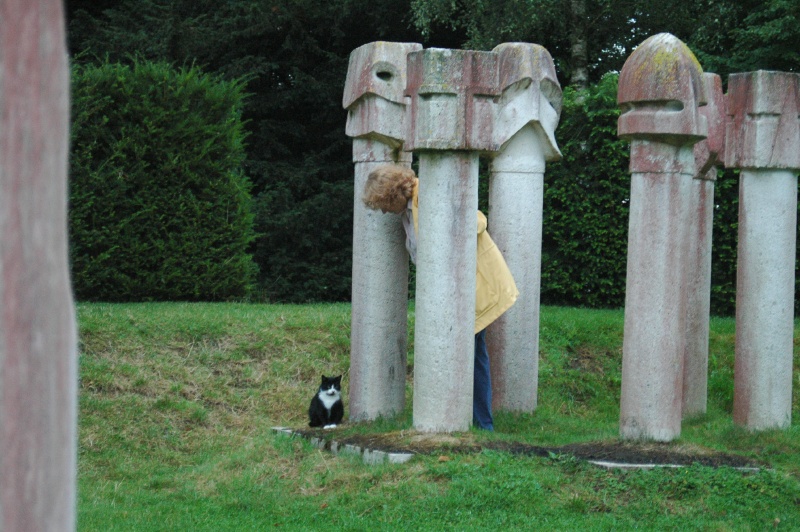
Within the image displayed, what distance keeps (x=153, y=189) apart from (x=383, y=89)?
6.18 m

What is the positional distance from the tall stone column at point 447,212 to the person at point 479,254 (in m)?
0.53

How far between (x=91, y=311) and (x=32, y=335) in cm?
1081

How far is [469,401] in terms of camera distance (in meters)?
7.50

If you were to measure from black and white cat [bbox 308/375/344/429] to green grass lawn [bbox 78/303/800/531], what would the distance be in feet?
0.84

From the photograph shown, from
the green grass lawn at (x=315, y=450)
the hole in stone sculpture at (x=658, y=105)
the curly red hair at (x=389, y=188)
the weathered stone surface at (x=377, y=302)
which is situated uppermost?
the hole in stone sculpture at (x=658, y=105)

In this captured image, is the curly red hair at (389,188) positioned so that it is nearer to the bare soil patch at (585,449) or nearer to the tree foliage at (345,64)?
the bare soil patch at (585,449)

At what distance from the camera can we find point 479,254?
26.5 ft

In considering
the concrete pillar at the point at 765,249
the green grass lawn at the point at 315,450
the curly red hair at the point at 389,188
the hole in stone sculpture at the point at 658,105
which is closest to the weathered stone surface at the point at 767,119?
the concrete pillar at the point at 765,249

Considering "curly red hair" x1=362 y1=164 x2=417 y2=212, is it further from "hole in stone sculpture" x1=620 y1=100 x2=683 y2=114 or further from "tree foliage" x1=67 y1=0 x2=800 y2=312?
"tree foliage" x1=67 y1=0 x2=800 y2=312

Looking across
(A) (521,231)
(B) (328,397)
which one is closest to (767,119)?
(A) (521,231)

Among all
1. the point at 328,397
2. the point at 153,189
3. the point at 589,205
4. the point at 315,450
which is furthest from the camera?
the point at 589,205

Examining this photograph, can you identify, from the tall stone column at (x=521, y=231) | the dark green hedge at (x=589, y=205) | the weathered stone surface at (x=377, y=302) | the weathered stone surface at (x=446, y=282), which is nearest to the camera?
the weathered stone surface at (x=446, y=282)

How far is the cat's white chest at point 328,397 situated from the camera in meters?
8.67

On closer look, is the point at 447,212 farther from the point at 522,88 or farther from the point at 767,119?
the point at 767,119
